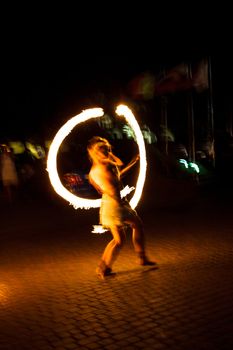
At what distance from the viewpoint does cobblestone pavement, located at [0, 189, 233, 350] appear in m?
4.97

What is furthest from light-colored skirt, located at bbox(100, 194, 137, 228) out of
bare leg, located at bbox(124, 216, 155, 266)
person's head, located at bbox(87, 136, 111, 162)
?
person's head, located at bbox(87, 136, 111, 162)

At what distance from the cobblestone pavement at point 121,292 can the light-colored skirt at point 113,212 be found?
0.77 meters

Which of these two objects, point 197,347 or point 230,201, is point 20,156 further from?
point 197,347

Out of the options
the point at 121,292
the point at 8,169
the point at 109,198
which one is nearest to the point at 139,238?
the point at 109,198

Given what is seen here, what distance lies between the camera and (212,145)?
22.3 m

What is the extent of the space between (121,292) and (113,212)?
1.20 metres

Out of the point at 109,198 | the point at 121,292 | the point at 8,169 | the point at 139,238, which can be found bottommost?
the point at 121,292

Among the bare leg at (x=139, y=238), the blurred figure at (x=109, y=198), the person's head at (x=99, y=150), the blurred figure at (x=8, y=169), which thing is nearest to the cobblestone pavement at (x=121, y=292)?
the bare leg at (x=139, y=238)

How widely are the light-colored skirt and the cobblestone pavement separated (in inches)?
30.3

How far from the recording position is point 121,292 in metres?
6.45

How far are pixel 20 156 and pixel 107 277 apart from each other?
14155 millimetres

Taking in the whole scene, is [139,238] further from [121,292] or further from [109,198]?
[121,292]

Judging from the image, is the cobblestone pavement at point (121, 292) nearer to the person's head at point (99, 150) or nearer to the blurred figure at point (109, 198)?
the blurred figure at point (109, 198)

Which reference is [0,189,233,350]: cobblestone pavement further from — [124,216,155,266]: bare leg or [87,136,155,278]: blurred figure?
[87,136,155,278]: blurred figure
